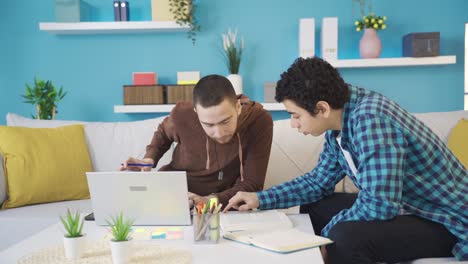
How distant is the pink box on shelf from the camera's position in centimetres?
356

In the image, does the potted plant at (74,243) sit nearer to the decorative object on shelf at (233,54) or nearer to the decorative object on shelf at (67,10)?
the decorative object on shelf at (233,54)

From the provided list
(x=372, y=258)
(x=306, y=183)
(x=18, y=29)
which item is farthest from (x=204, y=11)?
(x=372, y=258)

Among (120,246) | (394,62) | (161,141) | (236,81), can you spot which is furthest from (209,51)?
(120,246)

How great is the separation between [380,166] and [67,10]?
111 inches

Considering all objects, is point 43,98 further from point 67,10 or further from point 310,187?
point 310,187

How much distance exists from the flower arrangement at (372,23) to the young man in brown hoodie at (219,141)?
1.58 metres

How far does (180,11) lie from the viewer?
136 inches

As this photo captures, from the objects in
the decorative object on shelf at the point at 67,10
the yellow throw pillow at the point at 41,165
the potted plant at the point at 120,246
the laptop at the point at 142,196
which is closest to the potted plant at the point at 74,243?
the potted plant at the point at 120,246

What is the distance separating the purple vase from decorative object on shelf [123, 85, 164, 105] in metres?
1.42

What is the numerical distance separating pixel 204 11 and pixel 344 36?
102 centimetres

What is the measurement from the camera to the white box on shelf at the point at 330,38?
134 inches

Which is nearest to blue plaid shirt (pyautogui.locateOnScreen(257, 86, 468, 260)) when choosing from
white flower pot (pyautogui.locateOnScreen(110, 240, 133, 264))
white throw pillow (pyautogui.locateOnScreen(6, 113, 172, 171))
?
white flower pot (pyautogui.locateOnScreen(110, 240, 133, 264))

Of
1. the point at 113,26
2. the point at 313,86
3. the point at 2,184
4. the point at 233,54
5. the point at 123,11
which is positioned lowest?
the point at 2,184

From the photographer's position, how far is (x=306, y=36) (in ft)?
11.3
